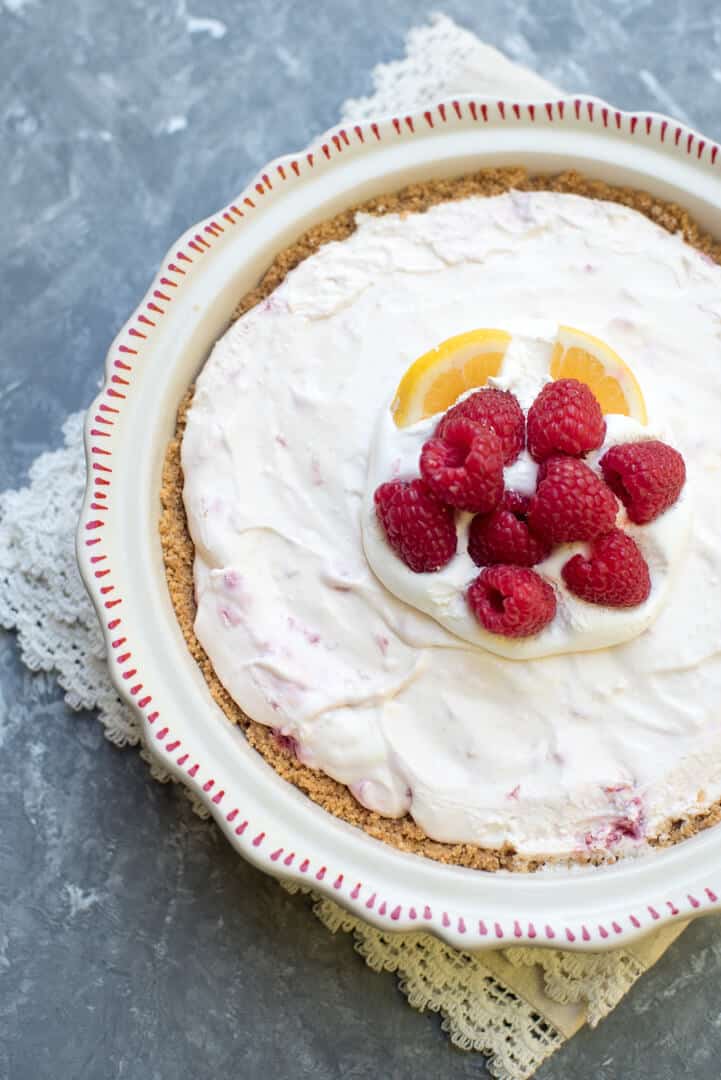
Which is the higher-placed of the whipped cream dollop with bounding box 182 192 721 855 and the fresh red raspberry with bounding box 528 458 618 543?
the fresh red raspberry with bounding box 528 458 618 543

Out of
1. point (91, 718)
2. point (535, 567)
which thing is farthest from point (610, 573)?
point (91, 718)

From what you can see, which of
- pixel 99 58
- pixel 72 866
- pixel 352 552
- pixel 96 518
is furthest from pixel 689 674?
pixel 99 58

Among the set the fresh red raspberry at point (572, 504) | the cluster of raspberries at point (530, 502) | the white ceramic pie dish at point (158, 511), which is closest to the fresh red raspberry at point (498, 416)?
the cluster of raspberries at point (530, 502)

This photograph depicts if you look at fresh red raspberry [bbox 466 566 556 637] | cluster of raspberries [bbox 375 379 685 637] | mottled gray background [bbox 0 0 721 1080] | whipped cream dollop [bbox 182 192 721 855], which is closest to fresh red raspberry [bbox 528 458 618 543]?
cluster of raspberries [bbox 375 379 685 637]

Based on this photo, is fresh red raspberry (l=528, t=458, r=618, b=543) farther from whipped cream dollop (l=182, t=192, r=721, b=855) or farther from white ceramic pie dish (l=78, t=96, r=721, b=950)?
white ceramic pie dish (l=78, t=96, r=721, b=950)

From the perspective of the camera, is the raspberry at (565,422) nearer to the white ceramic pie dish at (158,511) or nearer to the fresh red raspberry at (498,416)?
the fresh red raspberry at (498,416)

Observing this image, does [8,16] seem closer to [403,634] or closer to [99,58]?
[99,58]
